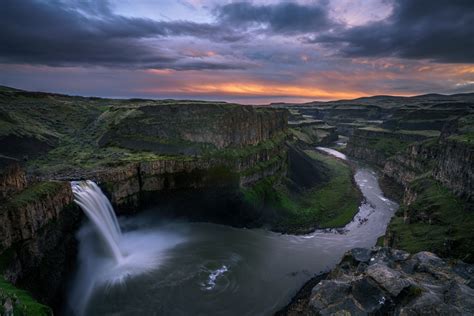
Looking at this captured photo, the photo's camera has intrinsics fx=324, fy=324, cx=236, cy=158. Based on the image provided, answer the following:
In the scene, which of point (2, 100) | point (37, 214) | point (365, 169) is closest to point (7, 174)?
point (37, 214)

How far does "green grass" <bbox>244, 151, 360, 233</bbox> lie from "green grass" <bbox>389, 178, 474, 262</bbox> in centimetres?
1216

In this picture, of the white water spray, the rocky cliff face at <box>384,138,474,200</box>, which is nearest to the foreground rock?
the white water spray

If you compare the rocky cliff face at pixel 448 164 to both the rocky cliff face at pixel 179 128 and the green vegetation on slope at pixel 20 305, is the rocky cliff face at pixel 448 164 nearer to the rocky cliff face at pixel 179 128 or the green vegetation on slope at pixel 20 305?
the rocky cliff face at pixel 179 128

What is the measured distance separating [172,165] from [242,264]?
18305 millimetres

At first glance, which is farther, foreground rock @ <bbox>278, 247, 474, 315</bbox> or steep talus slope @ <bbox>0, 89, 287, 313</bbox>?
steep talus slope @ <bbox>0, 89, 287, 313</bbox>

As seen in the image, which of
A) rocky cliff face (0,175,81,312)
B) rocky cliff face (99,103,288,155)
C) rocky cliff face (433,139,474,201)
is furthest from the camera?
rocky cliff face (99,103,288,155)

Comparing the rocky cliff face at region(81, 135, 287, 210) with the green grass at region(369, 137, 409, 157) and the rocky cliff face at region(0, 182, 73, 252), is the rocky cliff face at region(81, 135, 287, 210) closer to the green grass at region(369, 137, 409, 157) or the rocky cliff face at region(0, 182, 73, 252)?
the rocky cliff face at region(0, 182, 73, 252)

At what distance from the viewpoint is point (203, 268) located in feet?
119

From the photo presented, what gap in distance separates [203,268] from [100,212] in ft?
42.6

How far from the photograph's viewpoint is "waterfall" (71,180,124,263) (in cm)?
3375

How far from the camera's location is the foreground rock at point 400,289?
19.8 meters

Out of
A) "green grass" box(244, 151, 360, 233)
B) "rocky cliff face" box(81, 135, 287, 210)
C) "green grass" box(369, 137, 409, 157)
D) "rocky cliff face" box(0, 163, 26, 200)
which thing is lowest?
"green grass" box(244, 151, 360, 233)

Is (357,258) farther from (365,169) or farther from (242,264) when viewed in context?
(365,169)

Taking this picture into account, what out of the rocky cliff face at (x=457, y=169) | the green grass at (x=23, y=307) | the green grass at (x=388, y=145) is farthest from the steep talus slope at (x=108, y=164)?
the green grass at (x=388, y=145)
